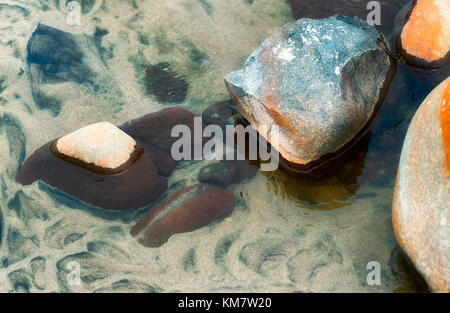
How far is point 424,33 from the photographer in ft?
11.4

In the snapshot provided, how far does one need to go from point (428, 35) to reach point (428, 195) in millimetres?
1603

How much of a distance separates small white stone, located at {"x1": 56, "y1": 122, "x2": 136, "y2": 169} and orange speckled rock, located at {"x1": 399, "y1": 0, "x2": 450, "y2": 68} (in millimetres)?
2267

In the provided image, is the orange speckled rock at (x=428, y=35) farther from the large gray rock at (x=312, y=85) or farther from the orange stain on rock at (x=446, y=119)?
the orange stain on rock at (x=446, y=119)

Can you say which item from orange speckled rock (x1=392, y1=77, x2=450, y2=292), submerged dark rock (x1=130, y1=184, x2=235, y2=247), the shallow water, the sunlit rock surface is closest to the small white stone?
the sunlit rock surface

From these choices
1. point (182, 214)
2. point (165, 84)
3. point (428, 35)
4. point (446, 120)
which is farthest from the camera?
point (165, 84)

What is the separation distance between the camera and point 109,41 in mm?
4043

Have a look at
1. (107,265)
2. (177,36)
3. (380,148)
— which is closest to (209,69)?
(177,36)

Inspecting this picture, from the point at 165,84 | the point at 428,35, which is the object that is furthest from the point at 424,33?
the point at 165,84

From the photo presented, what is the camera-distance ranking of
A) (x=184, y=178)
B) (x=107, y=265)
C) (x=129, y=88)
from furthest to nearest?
1. (x=129, y=88)
2. (x=184, y=178)
3. (x=107, y=265)

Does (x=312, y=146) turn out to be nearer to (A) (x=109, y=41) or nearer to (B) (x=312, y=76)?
(B) (x=312, y=76)

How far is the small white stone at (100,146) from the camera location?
3.00 metres

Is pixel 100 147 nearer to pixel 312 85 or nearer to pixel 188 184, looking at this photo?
pixel 188 184

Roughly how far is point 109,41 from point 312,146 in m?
2.14

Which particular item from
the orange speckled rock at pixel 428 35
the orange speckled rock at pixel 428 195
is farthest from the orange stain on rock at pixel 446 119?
the orange speckled rock at pixel 428 35
